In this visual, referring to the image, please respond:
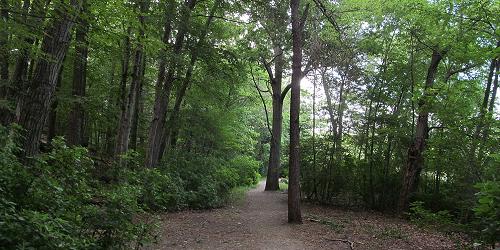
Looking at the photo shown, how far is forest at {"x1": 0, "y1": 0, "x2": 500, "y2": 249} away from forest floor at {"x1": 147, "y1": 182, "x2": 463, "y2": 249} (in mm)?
476

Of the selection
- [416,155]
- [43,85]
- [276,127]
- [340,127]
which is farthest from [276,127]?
[43,85]

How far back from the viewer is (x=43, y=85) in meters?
5.96

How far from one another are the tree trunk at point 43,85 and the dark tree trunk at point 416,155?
1202cm

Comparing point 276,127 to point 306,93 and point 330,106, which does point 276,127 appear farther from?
point 330,106

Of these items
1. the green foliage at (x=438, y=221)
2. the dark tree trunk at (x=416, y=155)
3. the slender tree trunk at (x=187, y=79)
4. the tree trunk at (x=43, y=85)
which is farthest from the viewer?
the dark tree trunk at (x=416, y=155)

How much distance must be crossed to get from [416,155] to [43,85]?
12.5m

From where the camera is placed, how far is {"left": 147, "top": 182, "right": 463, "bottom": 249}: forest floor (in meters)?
8.12

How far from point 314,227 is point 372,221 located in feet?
10.5

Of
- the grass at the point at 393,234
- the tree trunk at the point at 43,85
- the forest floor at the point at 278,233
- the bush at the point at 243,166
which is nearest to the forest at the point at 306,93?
the tree trunk at the point at 43,85

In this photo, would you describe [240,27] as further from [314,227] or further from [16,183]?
[16,183]

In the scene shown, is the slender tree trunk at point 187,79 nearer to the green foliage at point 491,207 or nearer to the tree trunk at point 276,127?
the tree trunk at point 276,127

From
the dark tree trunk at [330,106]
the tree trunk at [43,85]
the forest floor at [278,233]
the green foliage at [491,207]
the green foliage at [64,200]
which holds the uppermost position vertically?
the dark tree trunk at [330,106]

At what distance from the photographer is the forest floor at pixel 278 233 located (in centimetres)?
812

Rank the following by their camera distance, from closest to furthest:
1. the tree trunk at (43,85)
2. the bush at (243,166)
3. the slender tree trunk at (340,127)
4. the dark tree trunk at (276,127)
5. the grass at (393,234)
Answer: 1. the tree trunk at (43,85)
2. the grass at (393,234)
3. the slender tree trunk at (340,127)
4. the dark tree trunk at (276,127)
5. the bush at (243,166)
